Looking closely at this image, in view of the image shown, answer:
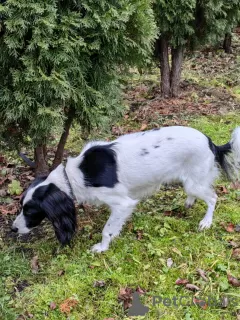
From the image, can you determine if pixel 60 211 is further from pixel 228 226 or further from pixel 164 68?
pixel 164 68

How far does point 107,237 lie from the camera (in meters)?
3.47

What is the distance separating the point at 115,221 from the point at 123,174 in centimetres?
44

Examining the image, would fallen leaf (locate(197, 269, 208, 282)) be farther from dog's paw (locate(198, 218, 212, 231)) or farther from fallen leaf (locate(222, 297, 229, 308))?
dog's paw (locate(198, 218, 212, 231))

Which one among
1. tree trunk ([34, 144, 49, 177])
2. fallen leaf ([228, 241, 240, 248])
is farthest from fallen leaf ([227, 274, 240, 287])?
tree trunk ([34, 144, 49, 177])

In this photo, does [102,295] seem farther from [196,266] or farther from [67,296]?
[196,266]

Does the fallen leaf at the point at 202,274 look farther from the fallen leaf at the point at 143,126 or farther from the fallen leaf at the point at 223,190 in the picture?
the fallen leaf at the point at 143,126

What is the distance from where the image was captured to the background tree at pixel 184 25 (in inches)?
243

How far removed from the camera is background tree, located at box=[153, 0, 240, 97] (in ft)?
20.3

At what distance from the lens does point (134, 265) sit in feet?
10.7

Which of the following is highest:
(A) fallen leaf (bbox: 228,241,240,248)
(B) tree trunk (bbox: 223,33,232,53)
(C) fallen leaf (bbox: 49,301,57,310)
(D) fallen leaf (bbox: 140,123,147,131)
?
(B) tree trunk (bbox: 223,33,232,53)

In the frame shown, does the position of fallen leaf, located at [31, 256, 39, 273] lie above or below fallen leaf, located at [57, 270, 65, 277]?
above

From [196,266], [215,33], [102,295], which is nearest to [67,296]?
[102,295]

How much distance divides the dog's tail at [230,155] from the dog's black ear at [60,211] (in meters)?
1.45

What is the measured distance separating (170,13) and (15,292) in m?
5.00
